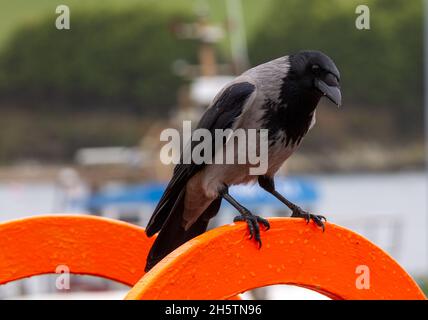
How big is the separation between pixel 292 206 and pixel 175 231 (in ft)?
1.18

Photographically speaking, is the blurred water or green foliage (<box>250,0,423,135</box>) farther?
the blurred water

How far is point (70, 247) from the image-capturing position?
266cm

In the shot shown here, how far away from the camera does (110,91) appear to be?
21531 mm

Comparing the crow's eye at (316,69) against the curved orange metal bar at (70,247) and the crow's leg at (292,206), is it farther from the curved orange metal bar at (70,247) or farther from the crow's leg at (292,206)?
the curved orange metal bar at (70,247)

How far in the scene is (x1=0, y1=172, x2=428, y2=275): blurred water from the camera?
2183 cm

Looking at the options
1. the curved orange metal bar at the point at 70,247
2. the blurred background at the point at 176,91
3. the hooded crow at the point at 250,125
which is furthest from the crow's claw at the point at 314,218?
the blurred background at the point at 176,91

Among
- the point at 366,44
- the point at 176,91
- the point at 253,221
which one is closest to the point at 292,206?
the point at 253,221

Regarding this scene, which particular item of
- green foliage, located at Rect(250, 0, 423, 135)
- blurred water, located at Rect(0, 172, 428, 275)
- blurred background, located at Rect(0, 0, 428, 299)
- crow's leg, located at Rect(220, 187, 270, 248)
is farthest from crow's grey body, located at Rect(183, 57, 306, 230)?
blurred water, located at Rect(0, 172, 428, 275)

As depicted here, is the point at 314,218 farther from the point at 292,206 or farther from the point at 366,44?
the point at 366,44

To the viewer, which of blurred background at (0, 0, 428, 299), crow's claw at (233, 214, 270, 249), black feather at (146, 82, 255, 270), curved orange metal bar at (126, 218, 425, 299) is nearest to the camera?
curved orange metal bar at (126, 218, 425, 299)

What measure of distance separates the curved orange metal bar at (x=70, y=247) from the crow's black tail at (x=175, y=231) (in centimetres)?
8

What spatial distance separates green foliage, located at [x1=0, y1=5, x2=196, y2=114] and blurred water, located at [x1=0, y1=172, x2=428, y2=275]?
2353 mm

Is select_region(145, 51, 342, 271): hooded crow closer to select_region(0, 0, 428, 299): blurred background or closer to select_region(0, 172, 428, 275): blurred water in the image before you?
select_region(0, 0, 428, 299): blurred background
